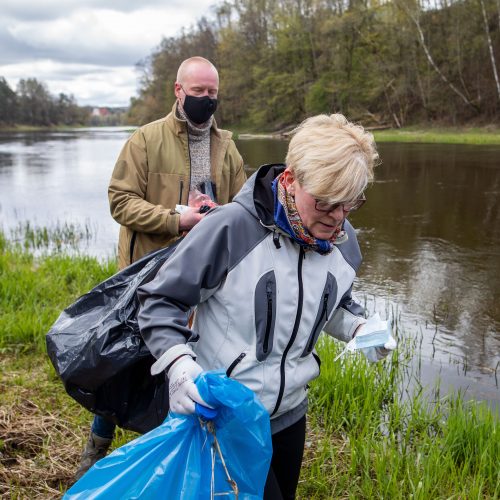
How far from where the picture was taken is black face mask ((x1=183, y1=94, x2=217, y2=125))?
3.13 metres

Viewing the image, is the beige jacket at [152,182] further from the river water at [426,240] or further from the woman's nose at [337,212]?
the river water at [426,240]

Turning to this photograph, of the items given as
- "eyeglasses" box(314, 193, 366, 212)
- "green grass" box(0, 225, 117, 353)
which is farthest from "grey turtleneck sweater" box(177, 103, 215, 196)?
"green grass" box(0, 225, 117, 353)

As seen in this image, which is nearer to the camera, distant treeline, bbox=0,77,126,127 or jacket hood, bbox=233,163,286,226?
jacket hood, bbox=233,163,286,226

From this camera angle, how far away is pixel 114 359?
1.94 metres

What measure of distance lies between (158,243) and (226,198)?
0.48 m

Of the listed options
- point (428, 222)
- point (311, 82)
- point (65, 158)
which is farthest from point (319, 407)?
point (311, 82)

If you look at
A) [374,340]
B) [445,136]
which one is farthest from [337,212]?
[445,136]

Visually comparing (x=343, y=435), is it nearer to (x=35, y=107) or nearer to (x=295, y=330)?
(x=295, y=330)

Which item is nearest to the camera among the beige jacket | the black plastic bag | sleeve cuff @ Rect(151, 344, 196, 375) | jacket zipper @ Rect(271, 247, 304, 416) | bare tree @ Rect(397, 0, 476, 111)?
sleeve cuff @ Rect(151, 344, 196, 375)

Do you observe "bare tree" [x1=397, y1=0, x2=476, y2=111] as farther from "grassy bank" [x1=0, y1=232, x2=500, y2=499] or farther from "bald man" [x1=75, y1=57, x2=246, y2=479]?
"bald man" [x1=75, y1=57, x2=246, y2=479]

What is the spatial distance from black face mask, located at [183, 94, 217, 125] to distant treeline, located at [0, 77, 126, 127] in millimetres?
94772

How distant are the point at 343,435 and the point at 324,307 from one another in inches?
69.1

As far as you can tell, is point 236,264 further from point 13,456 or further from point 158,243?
point 13,456

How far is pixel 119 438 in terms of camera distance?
3.14 meters
